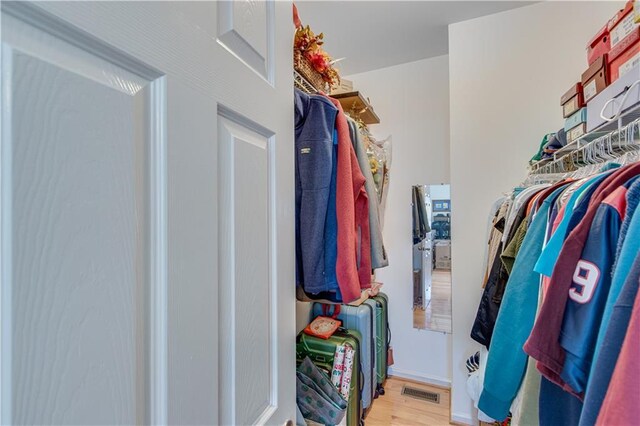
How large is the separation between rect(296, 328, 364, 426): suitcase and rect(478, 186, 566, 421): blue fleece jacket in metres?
0.78

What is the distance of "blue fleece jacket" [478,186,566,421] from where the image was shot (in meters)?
0.78

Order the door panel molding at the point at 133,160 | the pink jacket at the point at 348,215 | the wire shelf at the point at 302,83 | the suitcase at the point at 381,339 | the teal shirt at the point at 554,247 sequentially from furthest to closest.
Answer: the suitcase at the point at 381,339, the wire shelf at the point at 302,83, the pink jacket at the point at 348,215, the teal shirt at the point at 554,247, the door panel molding at the point at 133,160

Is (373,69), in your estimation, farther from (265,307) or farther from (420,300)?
(265,307)

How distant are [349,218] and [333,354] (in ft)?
2.71

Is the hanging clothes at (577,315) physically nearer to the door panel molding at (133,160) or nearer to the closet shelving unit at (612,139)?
the closet shelving unit at (612,139)

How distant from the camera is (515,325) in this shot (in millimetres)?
797

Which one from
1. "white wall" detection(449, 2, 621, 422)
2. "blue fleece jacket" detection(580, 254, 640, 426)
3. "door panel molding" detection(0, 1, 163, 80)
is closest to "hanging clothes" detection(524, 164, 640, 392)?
"blue fleece jacket" detection(580, 254, 640, 426)

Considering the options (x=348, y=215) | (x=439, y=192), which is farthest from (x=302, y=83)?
(x=439, y=192)

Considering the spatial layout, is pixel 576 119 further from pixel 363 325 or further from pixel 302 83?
pixel 363 325

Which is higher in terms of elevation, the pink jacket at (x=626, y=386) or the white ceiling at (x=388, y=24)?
the white ceiling at (x=388, y=24)

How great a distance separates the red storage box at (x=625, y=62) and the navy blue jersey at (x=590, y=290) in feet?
2.02

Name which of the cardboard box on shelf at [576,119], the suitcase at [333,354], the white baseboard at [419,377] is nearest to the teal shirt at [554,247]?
the cardboard box on shelf at [576,119]

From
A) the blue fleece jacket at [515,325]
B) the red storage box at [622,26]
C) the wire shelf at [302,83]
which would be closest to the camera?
the blue fleece jacket at [515,325]

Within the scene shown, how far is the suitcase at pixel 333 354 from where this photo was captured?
148cm
